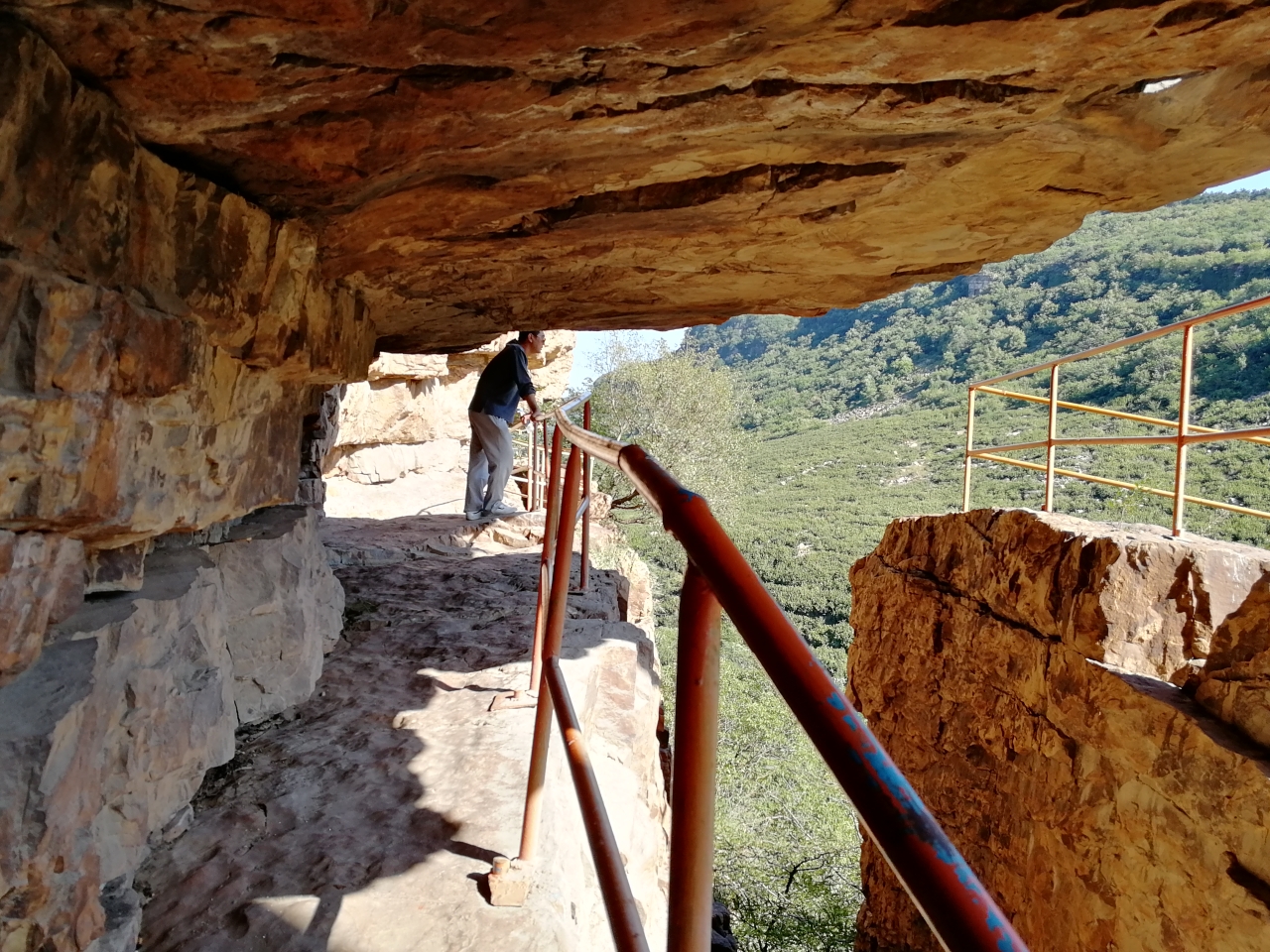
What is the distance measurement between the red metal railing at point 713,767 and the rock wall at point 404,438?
7.20 metres

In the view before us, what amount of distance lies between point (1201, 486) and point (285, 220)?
21.6 m

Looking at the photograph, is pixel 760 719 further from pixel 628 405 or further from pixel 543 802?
pixel 543 802

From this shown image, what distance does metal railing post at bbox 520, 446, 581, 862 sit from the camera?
173 centimetres

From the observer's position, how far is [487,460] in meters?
6.43

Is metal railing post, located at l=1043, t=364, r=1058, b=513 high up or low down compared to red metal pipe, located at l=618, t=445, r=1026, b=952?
up

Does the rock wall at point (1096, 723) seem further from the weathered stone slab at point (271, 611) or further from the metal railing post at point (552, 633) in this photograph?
the weathered stone slab at point (271, 611)

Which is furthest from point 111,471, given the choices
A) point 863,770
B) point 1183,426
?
point 1183,426

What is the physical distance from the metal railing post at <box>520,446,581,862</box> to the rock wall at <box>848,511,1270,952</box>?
250cm

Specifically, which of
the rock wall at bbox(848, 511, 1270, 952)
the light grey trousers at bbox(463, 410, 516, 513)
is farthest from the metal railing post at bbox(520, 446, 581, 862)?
the light grey trousers at bbox(463, 410, 516, 513)

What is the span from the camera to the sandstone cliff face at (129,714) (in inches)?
49.3

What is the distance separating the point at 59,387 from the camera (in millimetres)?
1318

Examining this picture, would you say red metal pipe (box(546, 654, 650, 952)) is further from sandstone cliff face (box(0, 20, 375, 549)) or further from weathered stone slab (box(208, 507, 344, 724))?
weathered stone slab (box(208, 507, 344, 724))

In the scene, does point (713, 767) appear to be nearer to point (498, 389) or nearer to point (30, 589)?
point (30, 589)

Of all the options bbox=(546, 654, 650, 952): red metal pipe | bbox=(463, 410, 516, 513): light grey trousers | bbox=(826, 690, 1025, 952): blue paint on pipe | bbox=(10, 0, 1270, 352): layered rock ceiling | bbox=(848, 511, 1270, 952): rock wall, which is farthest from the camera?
bbox=(463, 410, 516, 513): light grey trousers
